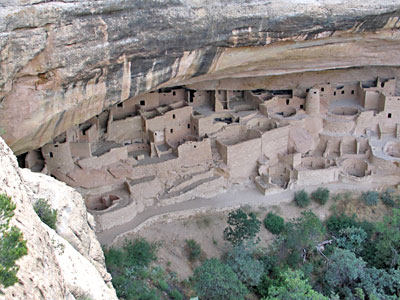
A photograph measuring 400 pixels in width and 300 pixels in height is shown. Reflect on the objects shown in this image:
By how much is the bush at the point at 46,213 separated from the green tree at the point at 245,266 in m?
7.54

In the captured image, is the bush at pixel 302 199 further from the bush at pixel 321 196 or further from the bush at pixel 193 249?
the bush at pixel 193 249

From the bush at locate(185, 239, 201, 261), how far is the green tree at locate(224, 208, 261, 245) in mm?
901

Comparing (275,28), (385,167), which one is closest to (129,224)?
(275,28)

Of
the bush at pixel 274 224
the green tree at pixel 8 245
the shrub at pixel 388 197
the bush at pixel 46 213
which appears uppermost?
the green tree at pixel 8 245

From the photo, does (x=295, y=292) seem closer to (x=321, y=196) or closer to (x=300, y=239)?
(x=300, y=239)

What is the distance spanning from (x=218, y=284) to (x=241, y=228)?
7.72ft

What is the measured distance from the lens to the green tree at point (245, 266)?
11.8 m

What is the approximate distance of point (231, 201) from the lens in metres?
14.1

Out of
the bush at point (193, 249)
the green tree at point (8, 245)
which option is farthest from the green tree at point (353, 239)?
the green tree at point (8, 245)

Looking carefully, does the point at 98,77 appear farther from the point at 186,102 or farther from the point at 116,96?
the point at 186,102

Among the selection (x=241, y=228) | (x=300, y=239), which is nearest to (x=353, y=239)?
(x=300, y=239)

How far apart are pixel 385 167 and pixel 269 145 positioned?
3.73 meters

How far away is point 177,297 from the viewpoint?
35.2 ft

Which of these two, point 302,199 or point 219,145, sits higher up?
point 219,145
